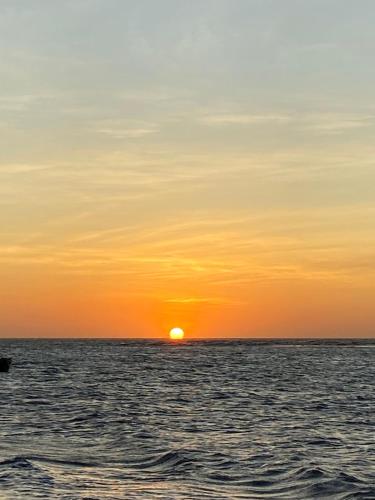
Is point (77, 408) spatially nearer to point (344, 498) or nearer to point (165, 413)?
point (165, 413)

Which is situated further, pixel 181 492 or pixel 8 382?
pixel 8 382

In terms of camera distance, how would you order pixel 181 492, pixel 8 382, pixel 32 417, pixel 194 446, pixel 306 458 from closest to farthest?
pixel 181 492, pixel 306 458, pixel 194 446, pixel 32 417, pixel 8 382

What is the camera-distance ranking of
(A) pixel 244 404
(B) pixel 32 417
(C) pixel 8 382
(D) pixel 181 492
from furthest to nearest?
(C) pixel 8 382 → (A) pixel 244 404 → (B) pixel 32 417 → (D) pixel 181 492

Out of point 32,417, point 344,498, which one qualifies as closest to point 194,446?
point 344,498

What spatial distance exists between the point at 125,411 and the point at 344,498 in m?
26.9

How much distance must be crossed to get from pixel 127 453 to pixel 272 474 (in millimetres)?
7264

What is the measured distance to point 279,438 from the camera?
124 ft

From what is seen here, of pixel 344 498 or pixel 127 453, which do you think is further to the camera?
pixel 127 453

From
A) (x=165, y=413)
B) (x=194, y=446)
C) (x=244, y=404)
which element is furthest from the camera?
(x=244, y=404)

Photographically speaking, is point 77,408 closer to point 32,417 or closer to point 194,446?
point 32,417

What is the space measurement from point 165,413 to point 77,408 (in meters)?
6.21

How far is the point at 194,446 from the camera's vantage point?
115 ft

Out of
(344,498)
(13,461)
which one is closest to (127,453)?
(13,461)

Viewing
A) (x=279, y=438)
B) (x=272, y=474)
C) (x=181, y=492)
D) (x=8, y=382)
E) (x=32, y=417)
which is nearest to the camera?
(x=181, y=492)
